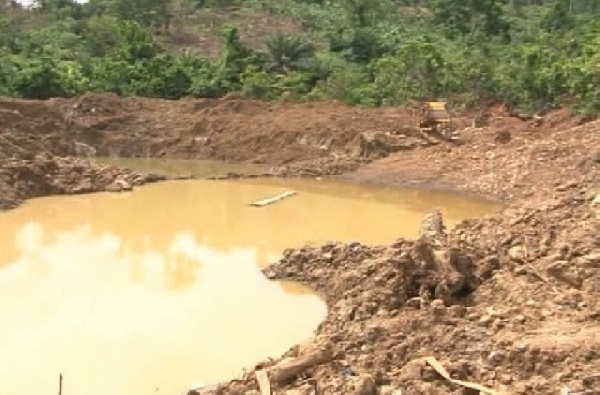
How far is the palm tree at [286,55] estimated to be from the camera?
87.6 ft

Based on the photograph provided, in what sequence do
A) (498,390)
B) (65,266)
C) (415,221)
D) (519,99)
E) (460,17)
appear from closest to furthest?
(498,390) < (65,266) < (415,221) < (519,99) < (460,17)

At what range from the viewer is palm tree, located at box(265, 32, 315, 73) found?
1051 inches

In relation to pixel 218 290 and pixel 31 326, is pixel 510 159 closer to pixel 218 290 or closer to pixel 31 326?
pixel 218 290

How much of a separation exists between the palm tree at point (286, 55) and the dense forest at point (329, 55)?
0.03 meters

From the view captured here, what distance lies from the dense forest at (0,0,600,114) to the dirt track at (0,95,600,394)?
4.56 ft

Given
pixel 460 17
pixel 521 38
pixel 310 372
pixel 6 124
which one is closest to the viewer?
pixel 310 372

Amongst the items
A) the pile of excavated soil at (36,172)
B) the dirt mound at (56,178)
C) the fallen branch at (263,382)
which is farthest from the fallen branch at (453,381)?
the dirt mound at (56,178)

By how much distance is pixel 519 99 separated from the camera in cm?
2100

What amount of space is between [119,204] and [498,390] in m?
11.0

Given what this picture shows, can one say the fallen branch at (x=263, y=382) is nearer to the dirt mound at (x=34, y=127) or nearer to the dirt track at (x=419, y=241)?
the dirt track at (x=419, y=241)

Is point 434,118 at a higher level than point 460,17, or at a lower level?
lower

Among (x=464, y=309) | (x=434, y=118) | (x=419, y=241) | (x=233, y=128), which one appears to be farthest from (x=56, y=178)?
(x=464, y=309)

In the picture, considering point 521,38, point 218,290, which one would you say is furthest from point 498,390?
point 521,38

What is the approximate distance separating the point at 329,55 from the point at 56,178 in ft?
43.3
